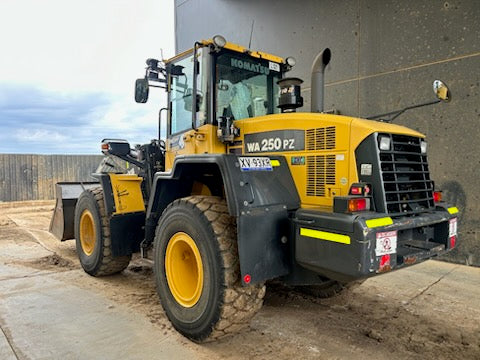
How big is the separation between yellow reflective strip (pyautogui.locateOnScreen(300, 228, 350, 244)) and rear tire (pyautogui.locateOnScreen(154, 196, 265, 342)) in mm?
533

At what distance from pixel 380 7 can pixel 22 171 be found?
42.6 ft

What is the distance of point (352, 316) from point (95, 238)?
3.07m

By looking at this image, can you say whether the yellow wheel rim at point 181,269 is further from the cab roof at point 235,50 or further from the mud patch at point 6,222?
the mud patch at point 6,222

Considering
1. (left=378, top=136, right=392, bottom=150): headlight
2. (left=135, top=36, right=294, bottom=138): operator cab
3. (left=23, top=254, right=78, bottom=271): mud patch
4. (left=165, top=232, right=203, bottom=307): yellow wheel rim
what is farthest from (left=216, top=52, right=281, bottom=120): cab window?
(left=23, top=254, right=78, bottom=271): mud patch

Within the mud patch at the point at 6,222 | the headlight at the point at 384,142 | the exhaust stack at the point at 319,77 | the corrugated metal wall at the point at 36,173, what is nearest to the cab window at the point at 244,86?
the exhaust stack at the point at 319,77

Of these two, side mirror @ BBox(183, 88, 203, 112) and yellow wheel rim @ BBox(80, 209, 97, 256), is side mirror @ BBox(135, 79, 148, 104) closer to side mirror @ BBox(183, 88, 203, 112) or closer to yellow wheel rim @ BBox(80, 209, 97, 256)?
side mirror @ BBox(183, 88, 203, 112)

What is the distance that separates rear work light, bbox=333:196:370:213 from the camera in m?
2.60

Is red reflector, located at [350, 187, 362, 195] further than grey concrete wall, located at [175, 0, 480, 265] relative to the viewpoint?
No

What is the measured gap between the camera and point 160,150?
15.7ft

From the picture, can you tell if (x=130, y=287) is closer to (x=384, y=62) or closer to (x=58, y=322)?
(x=58, y=322)

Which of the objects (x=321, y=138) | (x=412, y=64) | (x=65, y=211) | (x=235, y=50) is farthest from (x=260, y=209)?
(x=412, y=64)

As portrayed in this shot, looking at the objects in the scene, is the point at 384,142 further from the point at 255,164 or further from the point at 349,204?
the point at 255,164

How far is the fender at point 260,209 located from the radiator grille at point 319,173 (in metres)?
0.14

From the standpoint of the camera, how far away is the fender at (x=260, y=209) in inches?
107
